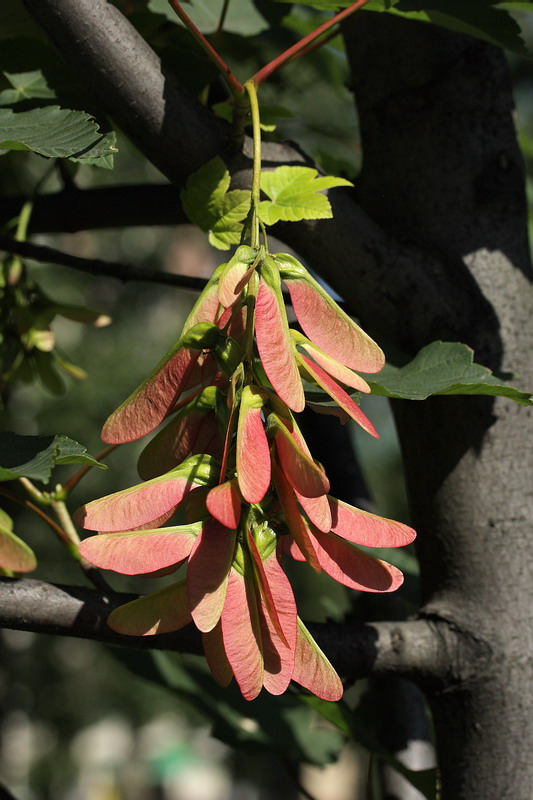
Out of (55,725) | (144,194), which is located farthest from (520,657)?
(55,725)

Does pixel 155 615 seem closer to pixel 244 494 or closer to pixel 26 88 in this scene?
pixel 244 494

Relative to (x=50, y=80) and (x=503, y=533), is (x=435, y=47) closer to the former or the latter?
(x=50, y=80)

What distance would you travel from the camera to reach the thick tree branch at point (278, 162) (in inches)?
24.3

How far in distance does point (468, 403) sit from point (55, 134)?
46cm

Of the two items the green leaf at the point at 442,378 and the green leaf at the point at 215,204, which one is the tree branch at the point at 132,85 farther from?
the green leaf at the point at 442,378

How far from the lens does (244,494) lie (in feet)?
1.36

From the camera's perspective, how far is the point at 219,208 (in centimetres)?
63

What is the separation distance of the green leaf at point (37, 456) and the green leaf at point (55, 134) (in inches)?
8.4

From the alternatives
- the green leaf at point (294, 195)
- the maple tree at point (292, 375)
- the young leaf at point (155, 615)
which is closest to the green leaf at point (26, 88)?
the maple tree at point (292, 375)

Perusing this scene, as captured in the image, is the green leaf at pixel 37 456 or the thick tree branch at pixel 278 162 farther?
the thick tree branch at pixel 278 162

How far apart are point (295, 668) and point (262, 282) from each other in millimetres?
230

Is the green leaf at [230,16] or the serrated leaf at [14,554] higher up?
the green leaf at [230,16]

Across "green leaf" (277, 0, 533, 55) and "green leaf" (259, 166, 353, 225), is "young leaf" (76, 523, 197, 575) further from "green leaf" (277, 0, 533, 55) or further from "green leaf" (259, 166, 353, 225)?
"green leaf" (277, 0, 533, 55)

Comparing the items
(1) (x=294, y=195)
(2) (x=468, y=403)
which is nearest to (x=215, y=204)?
(1) (x=294, y=195)
